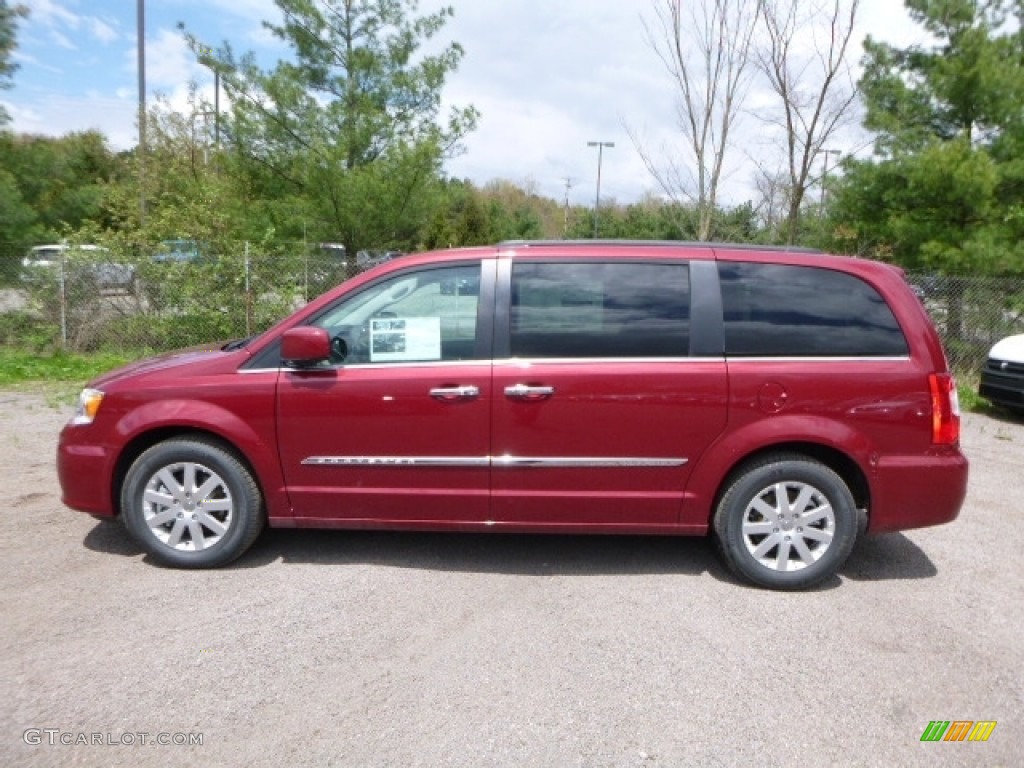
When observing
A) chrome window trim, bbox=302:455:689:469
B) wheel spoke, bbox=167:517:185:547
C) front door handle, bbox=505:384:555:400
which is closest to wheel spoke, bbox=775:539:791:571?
chrome window trim, bbox=302:455:689:469

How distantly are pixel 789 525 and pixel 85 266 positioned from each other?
33.5ft

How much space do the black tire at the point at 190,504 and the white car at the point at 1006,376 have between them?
797 cm

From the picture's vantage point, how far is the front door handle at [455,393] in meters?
3.72

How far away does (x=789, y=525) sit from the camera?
3.78 metres

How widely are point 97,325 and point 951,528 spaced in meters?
11.0

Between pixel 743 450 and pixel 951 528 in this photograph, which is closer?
pixel 743 450

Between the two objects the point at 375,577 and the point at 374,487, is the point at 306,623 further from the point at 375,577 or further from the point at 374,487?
the point at 374,487

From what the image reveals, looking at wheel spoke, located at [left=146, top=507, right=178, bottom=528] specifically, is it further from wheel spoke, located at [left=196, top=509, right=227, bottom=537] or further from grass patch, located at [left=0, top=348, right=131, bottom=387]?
grass patch, located at [left=0, top=348, right=131, bottom=387]

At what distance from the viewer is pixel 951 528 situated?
4828mm

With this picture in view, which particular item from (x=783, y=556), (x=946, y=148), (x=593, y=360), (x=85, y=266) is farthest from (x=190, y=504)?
(x=946, y=148)

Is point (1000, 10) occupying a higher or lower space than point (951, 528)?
higher

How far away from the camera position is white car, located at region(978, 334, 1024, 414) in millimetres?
7652

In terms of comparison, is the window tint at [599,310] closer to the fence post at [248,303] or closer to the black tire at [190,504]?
the black tire at [190,504]

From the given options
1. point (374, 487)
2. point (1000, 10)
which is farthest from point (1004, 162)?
point (374, 487)
